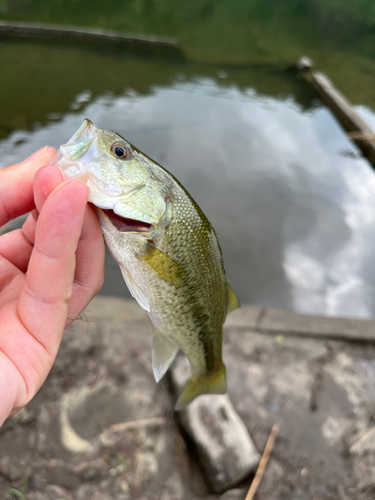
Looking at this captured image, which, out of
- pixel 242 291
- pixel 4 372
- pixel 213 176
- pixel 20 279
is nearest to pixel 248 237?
pixel 242 291

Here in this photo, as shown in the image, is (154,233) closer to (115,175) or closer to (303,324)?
(115,175)

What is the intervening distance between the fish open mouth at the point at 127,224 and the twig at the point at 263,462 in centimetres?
231

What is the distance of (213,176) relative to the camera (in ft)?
22.5

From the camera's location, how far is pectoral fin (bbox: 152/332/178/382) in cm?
178

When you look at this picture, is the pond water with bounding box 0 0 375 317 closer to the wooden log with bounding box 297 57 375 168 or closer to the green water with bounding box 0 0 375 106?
the wooden log with bounding box 297 57 375 168

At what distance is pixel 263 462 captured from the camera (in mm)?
2641

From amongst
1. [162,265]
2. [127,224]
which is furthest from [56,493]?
[127,224]

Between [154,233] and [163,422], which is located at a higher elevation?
[154,233]

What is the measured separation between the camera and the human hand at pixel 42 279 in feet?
3.61

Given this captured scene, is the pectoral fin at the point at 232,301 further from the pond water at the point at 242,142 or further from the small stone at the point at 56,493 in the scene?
the pond water at the point at 242,142

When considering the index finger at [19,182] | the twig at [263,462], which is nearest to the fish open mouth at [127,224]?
the index finger at [19,182]

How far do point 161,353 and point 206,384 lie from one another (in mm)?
431

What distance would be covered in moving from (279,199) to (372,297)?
8.43 feet

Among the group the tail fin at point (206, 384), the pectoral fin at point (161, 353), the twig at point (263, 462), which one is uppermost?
the pectoral fin at point (161, 353)
